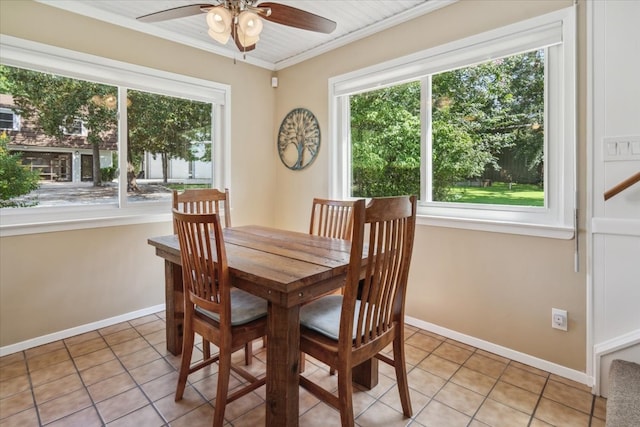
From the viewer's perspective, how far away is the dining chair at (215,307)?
1533mm

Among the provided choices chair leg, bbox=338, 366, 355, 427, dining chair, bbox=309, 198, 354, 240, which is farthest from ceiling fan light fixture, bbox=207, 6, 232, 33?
chair leg, bbox=338, 366, 355, 427

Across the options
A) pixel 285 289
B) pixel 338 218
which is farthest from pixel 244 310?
pixel 338 218

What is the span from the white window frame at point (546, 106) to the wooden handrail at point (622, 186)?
0.17 m

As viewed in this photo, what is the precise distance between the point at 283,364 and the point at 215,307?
1.37ft

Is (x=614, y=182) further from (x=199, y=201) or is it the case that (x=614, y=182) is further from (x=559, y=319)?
(x=199, y=201)

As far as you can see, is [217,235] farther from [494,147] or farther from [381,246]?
[494,147]

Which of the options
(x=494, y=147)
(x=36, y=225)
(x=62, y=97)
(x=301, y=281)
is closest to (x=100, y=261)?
(x=36, y=225)

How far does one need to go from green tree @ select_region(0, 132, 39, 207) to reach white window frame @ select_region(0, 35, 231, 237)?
104 mm

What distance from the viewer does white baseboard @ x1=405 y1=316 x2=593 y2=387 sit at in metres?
1.99

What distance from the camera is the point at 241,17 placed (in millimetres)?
1665

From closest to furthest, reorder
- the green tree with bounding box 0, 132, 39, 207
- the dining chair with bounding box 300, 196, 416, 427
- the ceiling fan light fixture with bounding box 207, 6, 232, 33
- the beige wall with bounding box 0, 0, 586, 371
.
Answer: the dining chair with bounding box 300, 196, 416, 427
the ceiling fan light fixture with bounding box 207, 6, 232, 33
the beige wall with bounding box 0, 0, 586, 371
the green tree with bounding box 0, 132, 39, 207

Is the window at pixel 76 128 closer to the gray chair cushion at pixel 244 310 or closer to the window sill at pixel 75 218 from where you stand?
the window sill at pixel 75 218

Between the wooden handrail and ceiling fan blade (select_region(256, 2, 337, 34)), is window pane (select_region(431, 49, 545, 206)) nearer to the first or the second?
the wooden handrail

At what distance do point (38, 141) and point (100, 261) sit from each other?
97 centimetres
